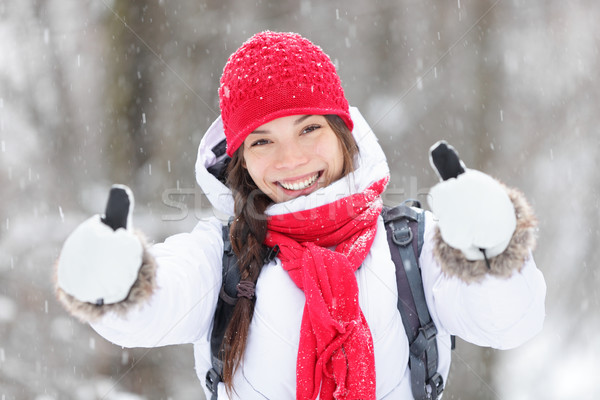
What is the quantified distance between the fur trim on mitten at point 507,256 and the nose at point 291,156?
657 millimetres

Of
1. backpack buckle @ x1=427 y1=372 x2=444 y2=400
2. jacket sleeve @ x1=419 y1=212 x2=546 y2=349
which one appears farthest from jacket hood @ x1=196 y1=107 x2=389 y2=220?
backpack buckle @ x1=427 y1=372 x2=444 y2=400

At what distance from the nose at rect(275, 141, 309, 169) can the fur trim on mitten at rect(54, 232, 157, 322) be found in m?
0.63

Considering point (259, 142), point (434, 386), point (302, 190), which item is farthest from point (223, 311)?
point (434, 386)

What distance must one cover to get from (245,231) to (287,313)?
1.10 ft

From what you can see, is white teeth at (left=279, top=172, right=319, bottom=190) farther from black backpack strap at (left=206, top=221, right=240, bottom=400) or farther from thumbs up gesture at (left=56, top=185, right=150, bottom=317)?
thumbs up gesture at (left=56, top=185, right=150, bottom=317)

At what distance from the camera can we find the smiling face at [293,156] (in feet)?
6.35

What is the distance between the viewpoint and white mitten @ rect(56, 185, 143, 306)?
1297mm

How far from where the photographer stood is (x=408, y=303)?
5.79 feet

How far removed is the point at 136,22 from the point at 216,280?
3.34 m

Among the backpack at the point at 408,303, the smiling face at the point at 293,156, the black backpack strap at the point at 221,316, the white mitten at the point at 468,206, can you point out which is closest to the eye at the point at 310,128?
the smiling face at the point at 293,156

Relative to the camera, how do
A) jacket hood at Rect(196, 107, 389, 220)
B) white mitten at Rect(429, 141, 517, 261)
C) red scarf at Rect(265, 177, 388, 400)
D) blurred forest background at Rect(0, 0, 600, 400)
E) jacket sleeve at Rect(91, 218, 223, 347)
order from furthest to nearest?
blurred forest background at Rect(0, 0, 600, 400) < jacket hood at Rect(196, 107, 389, 220) < red scarf at Rect(265, 177, 388, 400) < jacket sleeve at Rect(91, 218, 223, 347) < white mitten at Rect(429, 141, 517, 261)

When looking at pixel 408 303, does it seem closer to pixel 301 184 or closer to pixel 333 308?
pixel 333 308

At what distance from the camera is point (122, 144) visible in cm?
463

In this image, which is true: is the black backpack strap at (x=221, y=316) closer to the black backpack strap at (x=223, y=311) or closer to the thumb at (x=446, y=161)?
the black backpack strap at (x=223, y=311)
